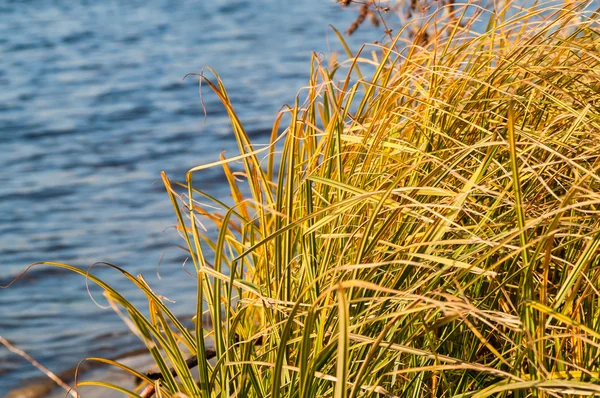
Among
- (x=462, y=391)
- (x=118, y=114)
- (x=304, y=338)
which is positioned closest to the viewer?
(x=304, y=338)

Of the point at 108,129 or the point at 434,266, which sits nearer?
the point at 434,266

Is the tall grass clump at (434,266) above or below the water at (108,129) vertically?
above

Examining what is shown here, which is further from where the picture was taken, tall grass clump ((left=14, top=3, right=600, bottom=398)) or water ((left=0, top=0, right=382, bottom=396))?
water ((left=0, top=0, right=382, bottom=396))

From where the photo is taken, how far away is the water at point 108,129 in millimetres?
4195

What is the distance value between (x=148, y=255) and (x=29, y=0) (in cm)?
894

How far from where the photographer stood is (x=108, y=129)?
7.00 m

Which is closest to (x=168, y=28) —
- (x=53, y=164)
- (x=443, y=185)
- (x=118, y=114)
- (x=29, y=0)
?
(x=29, y=0)

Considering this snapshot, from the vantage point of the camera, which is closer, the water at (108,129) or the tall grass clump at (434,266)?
the tall grass clump at (434,266)

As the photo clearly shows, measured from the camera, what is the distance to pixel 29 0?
488 inches

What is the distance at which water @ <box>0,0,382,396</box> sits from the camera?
13.8ft

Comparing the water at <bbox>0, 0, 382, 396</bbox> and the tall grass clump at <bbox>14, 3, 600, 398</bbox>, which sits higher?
the tall grass clump at <bbox>14, 3, 600, 398</bbox>

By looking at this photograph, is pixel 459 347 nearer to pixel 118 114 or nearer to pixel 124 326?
pixel 124 326

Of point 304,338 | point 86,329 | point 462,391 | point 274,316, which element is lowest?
point 86,329

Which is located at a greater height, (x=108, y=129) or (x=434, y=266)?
(x=434, y=266)
